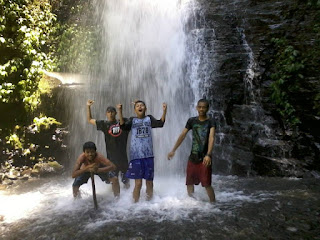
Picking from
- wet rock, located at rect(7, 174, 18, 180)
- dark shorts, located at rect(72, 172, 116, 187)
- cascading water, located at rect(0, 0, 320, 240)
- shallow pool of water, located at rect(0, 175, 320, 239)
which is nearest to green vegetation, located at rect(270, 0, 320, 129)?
cascading water, located at rect(0, 0, 320, 240)

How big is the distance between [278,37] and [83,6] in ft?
28.6

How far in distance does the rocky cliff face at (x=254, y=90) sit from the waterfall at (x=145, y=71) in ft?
3.45

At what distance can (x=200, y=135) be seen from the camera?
486 centimetres

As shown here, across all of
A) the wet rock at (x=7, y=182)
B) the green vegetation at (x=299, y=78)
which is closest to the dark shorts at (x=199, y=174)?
the green vegetation at (x=299, y=78)

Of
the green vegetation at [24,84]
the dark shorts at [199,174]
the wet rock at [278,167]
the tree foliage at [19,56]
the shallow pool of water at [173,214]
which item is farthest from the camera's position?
the green vegetation at [24,84]

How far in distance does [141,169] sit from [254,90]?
16.2 feet

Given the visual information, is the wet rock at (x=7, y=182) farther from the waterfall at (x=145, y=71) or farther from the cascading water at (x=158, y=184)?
the waterfall at (x=145, y=71)

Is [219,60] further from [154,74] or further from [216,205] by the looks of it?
[216,205]

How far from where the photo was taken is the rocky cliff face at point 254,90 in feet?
24.4

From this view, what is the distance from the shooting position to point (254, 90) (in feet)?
27.3

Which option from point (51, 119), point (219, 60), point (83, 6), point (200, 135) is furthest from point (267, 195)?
point (83, 6)

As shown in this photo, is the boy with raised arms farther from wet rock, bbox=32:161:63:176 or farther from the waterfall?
wet rock, bbox=32:161:63:176

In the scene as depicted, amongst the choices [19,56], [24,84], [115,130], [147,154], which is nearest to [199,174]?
[147,154]

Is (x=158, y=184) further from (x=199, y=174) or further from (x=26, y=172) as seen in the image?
(x=26, y=172)
